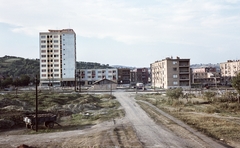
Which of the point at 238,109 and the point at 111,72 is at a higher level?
the point at 111,72

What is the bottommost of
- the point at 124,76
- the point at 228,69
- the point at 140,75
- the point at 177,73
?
the point at 124,76

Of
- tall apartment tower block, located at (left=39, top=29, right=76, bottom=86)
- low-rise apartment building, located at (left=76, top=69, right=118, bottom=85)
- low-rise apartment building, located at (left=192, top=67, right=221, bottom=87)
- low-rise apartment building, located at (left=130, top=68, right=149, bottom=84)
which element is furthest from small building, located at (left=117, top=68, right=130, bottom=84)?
low-rise apartment building, located at (left=192, top=67, right=221, bottom=87)

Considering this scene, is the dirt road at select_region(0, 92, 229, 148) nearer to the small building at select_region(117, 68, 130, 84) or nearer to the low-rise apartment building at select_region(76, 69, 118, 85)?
the low-rise apartment building at select_region(76, 69, 118, 85)

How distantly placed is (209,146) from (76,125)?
49.5ft

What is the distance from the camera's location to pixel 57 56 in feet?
389

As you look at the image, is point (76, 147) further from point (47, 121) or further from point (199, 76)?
point (199, 76)

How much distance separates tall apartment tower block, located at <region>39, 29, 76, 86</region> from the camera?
118500 millimetres

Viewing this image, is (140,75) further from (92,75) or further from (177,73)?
(177,73)

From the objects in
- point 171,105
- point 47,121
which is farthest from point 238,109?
point 47,121

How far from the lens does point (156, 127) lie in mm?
24828

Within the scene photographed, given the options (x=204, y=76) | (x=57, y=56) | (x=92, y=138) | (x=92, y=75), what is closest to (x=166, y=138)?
(x=92, y=138)

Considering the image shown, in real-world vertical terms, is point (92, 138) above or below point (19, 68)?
below

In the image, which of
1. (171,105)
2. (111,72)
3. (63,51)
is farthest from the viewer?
(111,72)

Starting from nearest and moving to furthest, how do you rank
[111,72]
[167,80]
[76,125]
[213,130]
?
[213,130], [76,125], [167,80], [111,72]
